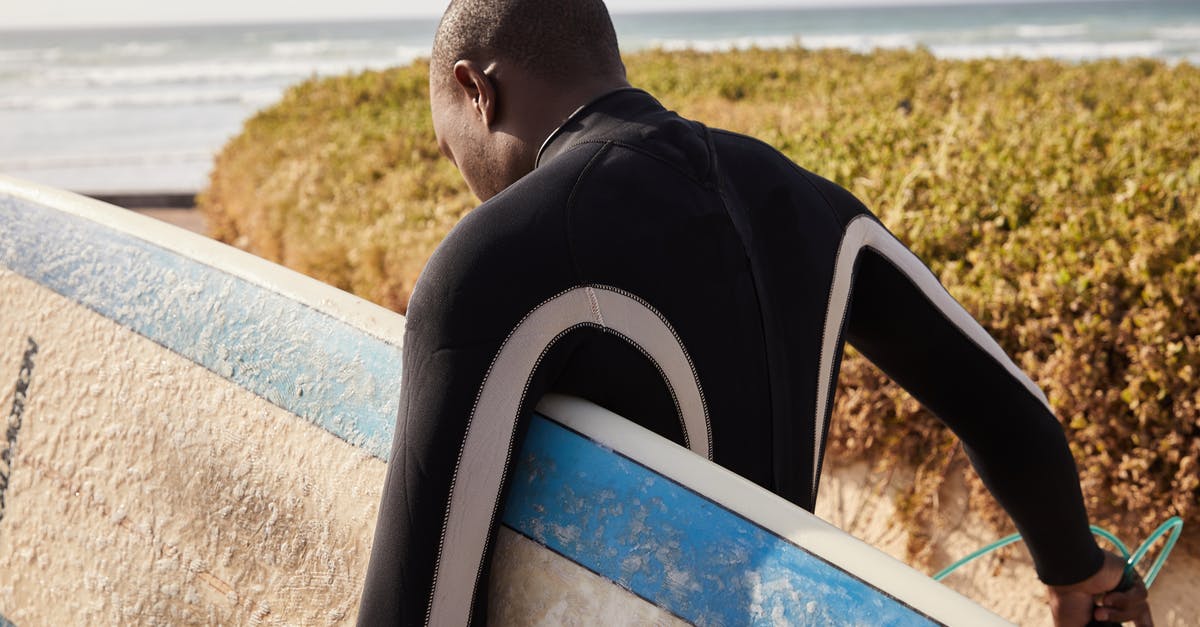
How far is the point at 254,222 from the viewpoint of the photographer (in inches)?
267

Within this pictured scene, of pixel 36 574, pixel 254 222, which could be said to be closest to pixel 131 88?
pixel 254 222

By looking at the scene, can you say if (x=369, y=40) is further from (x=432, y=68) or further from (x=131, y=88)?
(x=432, y=68)

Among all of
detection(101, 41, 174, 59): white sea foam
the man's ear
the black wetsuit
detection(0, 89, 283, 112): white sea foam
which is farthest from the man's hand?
detection(101, 41, 174, 59): white sea foam

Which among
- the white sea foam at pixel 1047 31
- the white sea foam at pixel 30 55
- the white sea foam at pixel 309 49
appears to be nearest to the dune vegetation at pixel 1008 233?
the white sea foam at pixel 1047 31

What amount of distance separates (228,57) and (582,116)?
160 ft

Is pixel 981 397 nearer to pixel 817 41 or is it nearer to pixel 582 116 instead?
pixel 582 116

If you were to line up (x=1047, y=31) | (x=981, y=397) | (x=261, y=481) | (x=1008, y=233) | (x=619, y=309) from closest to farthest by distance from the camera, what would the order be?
(x=619, y=309) < (x=981, y=397) < (x=261, y=481) < (x=1008, y=233) < (x=1047, y=31)

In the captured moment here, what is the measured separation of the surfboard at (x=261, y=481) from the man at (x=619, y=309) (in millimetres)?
119

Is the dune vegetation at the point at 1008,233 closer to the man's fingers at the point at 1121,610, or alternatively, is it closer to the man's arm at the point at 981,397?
the man's arm at the point at 981,397

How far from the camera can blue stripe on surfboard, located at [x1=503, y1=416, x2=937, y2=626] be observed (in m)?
1.30

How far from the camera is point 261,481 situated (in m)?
1.99

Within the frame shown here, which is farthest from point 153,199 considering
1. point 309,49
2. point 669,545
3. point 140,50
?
point 140,50

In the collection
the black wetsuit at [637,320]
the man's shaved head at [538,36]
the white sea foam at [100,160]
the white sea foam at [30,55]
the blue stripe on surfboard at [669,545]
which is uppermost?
the man's shaved head at [538,36]

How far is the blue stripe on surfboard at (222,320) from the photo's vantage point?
1864 millimetres
